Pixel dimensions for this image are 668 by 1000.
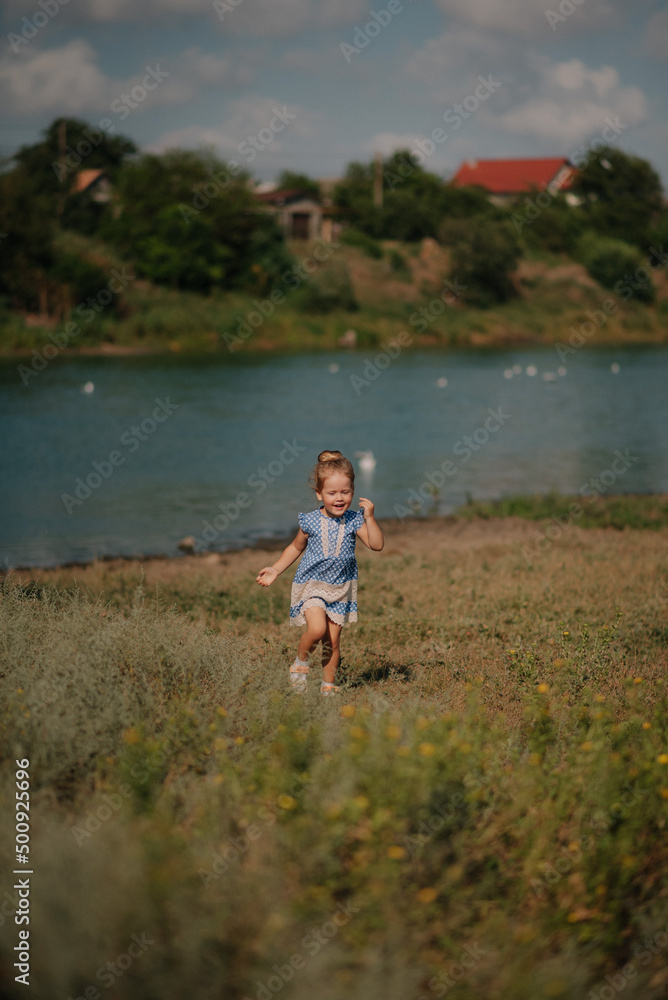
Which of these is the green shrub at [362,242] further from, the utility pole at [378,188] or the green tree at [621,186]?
the green tree at [621,186]

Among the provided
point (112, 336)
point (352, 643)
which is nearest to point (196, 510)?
point (352, 643)

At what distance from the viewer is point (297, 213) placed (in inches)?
2906

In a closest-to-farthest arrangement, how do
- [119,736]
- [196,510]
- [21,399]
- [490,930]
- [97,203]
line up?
[490,930] < [119,736] < [196,510] < [21,399] < [97,203]

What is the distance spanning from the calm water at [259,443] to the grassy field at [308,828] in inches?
310

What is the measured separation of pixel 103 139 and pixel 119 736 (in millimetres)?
76461

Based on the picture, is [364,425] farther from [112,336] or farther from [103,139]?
[103,139]

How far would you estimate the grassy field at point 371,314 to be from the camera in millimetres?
48844

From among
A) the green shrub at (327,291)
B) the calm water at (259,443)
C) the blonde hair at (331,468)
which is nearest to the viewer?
the blonde hair at (331,468)

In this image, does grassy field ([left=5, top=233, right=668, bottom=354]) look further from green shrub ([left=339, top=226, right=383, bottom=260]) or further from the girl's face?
the girl's face

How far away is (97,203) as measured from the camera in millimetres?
61844

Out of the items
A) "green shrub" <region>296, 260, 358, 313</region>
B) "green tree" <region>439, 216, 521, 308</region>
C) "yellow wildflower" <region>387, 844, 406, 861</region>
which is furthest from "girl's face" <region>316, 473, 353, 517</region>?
"green tree" <region>439, 216, 521, 308</region>

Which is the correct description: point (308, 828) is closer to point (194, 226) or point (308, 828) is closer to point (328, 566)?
point (328, 566)

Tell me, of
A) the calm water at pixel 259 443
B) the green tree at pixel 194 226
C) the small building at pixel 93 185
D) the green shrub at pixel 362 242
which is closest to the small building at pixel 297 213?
the green shrub at pixel 362 242

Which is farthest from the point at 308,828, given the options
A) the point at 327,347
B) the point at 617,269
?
the point at 617,269
